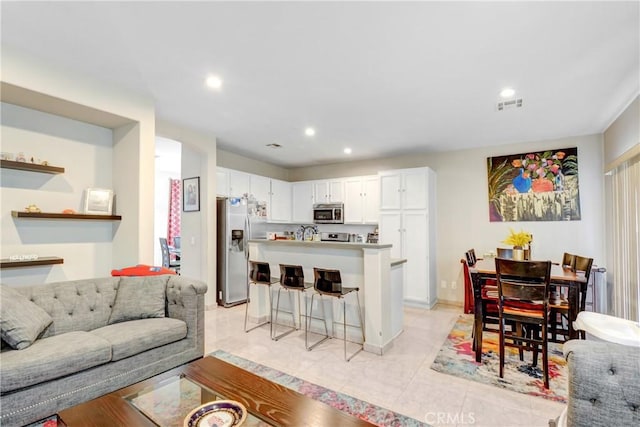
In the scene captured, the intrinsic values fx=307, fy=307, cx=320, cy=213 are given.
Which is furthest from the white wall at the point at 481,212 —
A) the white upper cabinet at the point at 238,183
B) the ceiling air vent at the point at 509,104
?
the white upper cabinet at the point at 238,183

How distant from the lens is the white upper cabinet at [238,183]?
5.25 meters

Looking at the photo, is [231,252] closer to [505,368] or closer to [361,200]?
[361,200]

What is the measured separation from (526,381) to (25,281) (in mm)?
4536

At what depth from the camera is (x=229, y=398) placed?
1.58 meters

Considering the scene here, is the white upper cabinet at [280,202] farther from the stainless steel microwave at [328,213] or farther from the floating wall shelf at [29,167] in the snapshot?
the floating wall shelf at [29,167]

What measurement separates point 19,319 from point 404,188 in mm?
4843

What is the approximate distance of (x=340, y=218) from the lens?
239 inches

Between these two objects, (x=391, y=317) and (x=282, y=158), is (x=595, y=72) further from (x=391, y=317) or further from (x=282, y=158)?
(x=282, y=158)

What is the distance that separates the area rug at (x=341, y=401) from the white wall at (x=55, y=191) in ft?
6.40

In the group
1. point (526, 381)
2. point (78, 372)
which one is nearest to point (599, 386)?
point (526, 381)

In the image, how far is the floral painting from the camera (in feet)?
14.7

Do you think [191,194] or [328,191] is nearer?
[191,194]

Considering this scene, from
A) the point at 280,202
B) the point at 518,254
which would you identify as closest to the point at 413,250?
the point at 518,254

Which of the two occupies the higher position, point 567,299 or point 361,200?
point 361,200
